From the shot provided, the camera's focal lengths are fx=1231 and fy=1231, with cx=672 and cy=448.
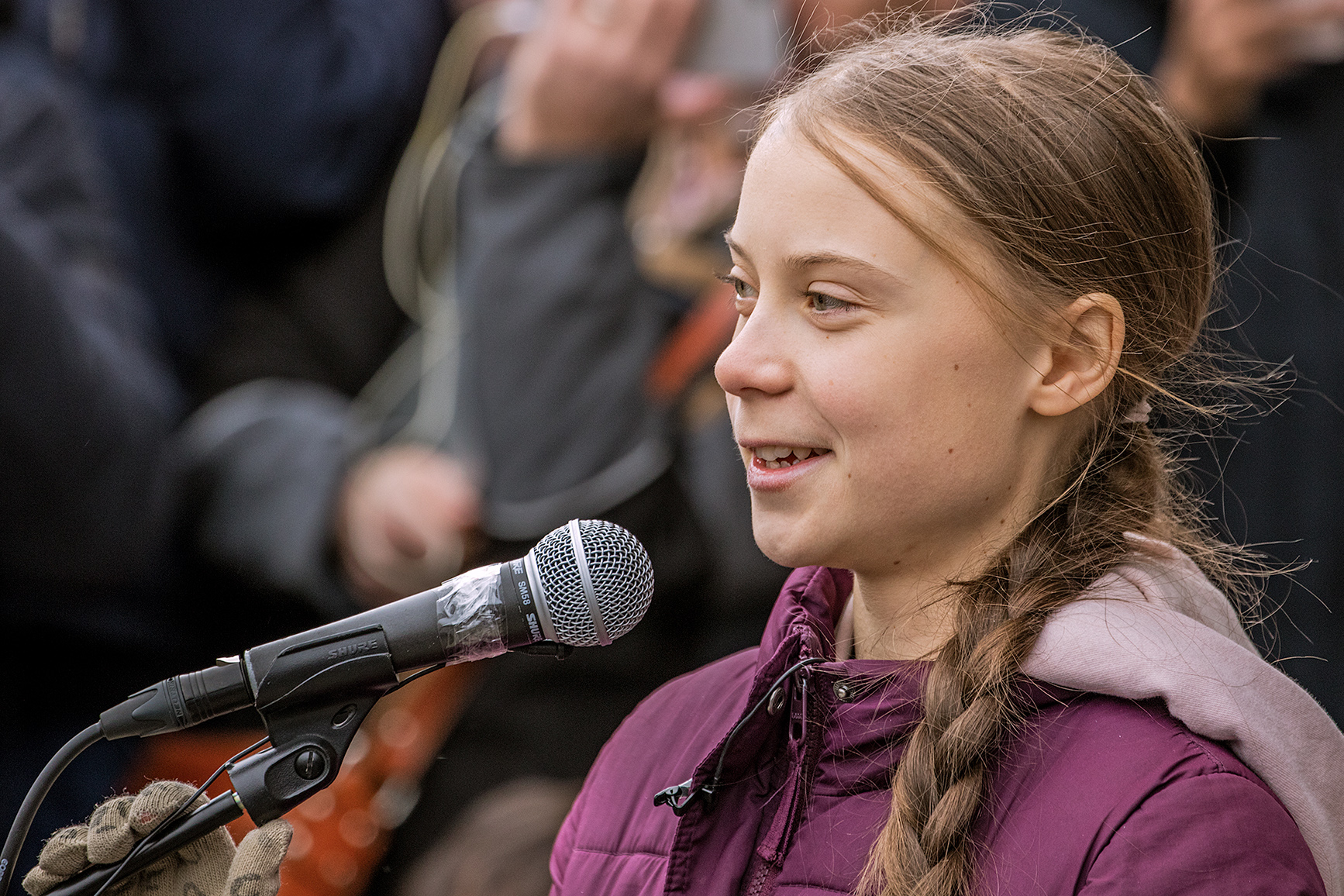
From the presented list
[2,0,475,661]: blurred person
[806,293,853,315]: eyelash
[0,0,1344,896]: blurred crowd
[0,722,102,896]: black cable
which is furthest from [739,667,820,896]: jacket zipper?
[2,0,475,661]: blurred person

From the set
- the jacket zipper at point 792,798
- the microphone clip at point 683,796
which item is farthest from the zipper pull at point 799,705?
the microphone clip at point 683,796

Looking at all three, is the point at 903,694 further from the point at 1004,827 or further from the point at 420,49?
the point at 420,49

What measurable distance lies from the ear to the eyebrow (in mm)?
189

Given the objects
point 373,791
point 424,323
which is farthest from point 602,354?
point 373,791

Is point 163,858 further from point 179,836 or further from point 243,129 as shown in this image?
point 243,129

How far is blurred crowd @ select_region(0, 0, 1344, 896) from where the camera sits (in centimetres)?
252

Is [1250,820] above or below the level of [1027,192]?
below

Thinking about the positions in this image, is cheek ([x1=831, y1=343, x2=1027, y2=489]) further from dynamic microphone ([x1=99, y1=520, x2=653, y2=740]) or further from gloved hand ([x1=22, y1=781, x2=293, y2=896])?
gloved hand ([x1=22, y1=781, x2=293, y2=896])

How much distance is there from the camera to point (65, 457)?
8.12ft

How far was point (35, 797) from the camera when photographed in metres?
1.13

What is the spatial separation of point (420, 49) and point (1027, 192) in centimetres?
209

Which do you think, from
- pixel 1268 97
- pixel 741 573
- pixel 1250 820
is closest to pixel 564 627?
pixel 1250 820

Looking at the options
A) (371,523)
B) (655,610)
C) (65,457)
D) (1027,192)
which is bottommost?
(655,610)

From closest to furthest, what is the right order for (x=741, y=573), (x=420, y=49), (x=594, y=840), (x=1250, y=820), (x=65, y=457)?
1. (x=1250, y=820)
2. (x=594, y=840)
3. (x=65, y=457)
4. (x=741, y=573)
5. (x=420, y=49)
